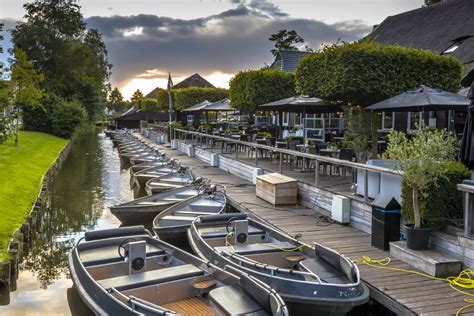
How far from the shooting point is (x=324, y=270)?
6887 millimetres

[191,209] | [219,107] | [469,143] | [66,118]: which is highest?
[219,107]

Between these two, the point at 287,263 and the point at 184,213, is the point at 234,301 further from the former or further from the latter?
the point at 184,213

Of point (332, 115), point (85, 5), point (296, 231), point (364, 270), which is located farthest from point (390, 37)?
point (85, 5)

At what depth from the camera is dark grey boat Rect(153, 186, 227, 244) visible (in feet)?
33.6

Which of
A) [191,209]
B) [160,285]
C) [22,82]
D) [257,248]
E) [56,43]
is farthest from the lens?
[56,43]

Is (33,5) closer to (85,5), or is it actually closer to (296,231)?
(85,5)

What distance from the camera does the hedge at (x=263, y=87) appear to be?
21.0 meters

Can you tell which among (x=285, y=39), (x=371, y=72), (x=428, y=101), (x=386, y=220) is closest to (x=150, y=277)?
(x=386, y=220)

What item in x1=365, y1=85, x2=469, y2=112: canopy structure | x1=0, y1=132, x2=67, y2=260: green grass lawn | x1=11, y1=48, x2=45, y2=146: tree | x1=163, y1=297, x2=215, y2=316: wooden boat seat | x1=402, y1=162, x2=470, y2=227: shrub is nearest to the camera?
x1=163, y1=297, x2=215, y2=316: wooden boat seat

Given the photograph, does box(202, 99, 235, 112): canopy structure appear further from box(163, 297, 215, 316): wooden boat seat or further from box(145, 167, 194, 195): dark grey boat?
box(163, 297, 215, 316): wooden boat seat

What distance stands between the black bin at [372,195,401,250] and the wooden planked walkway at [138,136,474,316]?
0.22 metres

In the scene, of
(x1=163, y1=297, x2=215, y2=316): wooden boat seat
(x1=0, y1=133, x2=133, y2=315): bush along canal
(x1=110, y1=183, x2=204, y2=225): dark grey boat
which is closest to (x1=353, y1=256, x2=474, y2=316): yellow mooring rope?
(x1=163, y1=297, x2=215, y2=316): wooden boat seat

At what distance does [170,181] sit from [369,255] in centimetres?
1010

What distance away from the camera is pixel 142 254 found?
23.1 ft
